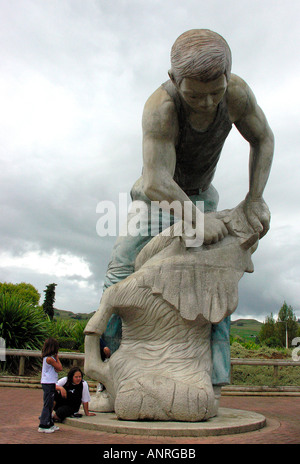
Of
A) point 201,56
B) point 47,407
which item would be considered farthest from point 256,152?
point 47,407

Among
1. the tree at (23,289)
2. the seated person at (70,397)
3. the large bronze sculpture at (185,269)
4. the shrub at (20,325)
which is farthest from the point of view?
the tree at (23,289)

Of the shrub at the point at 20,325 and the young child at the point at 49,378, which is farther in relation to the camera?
the shrub at the point at 20,325

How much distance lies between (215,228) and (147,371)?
1456 millimetres

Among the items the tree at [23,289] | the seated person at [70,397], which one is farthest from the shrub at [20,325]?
the tree at [23,289]

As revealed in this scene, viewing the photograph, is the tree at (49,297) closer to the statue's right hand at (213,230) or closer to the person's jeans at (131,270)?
the person's jeans at (131,270)

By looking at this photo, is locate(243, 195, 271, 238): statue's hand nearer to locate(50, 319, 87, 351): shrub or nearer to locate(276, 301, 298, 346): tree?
locate(50, 319, 87, 351): shrub

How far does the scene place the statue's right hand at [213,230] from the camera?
433 cm

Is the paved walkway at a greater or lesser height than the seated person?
lesser

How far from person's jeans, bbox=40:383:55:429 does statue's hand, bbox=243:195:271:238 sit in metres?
2.42

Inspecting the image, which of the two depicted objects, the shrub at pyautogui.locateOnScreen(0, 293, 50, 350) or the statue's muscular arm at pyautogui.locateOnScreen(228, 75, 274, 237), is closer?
the statue's muscular arm at pyautogui.locateOnScreen(228, 75, 274, 237)

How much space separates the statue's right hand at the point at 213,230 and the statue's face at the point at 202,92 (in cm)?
102

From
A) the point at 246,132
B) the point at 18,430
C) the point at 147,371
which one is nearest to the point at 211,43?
the point at 246,132

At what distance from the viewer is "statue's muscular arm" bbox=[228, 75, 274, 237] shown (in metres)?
4.57

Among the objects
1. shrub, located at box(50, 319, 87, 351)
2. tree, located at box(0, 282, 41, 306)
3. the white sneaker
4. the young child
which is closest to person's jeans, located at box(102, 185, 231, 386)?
the young child
